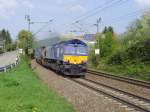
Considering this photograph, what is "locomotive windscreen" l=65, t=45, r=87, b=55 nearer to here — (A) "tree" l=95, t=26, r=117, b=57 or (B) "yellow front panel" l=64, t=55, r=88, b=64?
(B) "yellow front panel" l=64, t=55, r=88, b=64

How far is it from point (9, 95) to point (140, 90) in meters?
9.56

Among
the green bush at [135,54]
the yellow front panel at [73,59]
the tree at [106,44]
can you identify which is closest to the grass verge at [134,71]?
the green bush at [135,54]

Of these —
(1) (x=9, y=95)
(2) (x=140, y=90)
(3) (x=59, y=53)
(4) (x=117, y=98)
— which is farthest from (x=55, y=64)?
(1) (x=9, y=95)

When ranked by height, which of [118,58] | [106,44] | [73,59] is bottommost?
[118,58]

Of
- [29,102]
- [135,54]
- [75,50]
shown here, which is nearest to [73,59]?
[75,50]

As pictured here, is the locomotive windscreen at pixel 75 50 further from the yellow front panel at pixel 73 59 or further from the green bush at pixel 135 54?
the green bush at pixel 135 54

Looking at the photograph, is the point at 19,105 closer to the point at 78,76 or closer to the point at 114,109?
the point at 114,109

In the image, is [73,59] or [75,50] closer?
[73,59]

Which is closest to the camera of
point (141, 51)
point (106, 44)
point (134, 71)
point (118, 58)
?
point (134, 71)

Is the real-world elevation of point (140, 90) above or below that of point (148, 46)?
below

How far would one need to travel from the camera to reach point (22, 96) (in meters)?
17.1

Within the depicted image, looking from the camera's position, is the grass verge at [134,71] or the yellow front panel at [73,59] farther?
the yellow front panel at [73,59]

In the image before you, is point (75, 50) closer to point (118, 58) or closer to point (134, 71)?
point (134, 71)

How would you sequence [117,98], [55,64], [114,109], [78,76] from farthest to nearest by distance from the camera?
[55,64]
[78,76]
[117,98]
[114,109]
